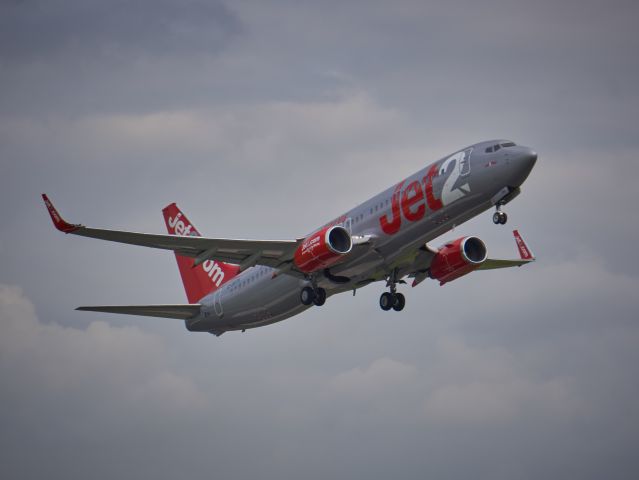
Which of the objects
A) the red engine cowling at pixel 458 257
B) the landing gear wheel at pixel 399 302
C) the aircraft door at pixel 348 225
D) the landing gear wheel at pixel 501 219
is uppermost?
the aircraft door at pixel 348 225

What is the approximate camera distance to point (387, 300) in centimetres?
5559

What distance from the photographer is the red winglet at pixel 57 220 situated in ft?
146

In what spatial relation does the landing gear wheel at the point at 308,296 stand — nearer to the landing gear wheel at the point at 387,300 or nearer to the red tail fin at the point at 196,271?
the landing gear wheel at the point at 387,300

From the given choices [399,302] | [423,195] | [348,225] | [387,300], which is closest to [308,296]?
[348,225]

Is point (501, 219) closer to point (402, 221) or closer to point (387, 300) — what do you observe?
point (402, 221)

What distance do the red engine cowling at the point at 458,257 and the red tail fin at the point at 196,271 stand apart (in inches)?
498

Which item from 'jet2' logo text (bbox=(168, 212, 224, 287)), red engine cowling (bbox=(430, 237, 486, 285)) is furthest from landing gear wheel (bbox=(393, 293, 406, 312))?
'jet2' logo text (bbox=(168, 212, 224, 287))

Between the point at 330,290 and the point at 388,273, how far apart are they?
10.4 ft

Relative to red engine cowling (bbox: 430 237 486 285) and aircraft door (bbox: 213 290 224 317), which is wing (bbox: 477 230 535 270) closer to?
red engine cowling (bbox: 430 237 486 285)

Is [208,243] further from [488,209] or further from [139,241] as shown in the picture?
[488,209]

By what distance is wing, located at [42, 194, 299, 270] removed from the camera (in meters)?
47.4

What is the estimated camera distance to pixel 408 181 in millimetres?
49500

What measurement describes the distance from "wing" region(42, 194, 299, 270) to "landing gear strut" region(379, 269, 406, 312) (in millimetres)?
6116

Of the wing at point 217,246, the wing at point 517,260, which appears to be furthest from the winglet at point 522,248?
the wing at point 217,246
